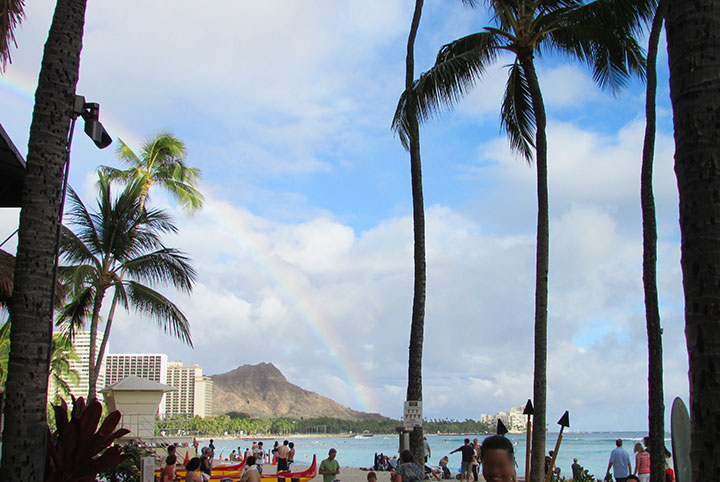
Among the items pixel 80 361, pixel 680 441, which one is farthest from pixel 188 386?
pixel 680 441

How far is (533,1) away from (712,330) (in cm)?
1254

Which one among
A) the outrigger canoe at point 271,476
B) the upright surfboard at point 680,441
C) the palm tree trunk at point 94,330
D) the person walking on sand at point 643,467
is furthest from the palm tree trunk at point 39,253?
the palm tree trunk at point 94,330

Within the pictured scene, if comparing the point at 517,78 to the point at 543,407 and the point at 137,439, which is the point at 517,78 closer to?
the point at 543,407

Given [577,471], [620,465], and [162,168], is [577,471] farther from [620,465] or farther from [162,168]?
[162,168]

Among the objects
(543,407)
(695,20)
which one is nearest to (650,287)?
(543,407)

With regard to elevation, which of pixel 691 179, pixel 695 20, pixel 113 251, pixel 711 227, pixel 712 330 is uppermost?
pixel 113 251

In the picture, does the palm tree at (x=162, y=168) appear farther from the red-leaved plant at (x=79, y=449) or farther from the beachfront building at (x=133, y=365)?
the beachfront building at (x=133, y=365)

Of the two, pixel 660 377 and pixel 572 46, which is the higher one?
pixel 572 46

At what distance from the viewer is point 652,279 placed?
1305 centimetres

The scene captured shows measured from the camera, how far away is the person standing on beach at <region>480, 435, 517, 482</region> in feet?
8.92

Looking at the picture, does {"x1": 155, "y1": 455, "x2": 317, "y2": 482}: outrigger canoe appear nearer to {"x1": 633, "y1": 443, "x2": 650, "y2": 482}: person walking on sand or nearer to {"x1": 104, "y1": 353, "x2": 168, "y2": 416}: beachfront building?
{"x1": 633, "y1": 443, "x2": 650, "y2": 482}: person walking on sand

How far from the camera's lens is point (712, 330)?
125 inches

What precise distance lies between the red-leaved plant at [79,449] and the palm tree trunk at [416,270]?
22.4 ft

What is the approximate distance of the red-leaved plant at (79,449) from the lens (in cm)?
635
